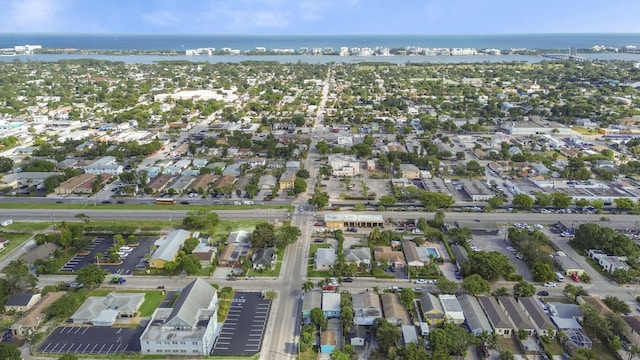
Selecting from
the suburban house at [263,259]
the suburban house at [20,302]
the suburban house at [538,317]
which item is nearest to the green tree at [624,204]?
the suburban house at [538,317]

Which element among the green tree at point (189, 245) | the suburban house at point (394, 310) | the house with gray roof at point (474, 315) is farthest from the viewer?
the green tree at point (189, 245)

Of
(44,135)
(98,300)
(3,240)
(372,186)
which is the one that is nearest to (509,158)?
(372,186)

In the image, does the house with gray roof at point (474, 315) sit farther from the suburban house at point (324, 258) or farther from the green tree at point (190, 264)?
the green tree at point (190, 264)

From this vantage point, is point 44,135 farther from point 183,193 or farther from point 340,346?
point 340,346

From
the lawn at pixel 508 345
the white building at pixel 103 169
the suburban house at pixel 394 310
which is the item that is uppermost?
the white building at pixel 103 169

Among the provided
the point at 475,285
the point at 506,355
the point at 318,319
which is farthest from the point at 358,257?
the point at 506,355

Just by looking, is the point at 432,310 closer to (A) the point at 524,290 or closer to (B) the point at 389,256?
(A) the point at 524,290
